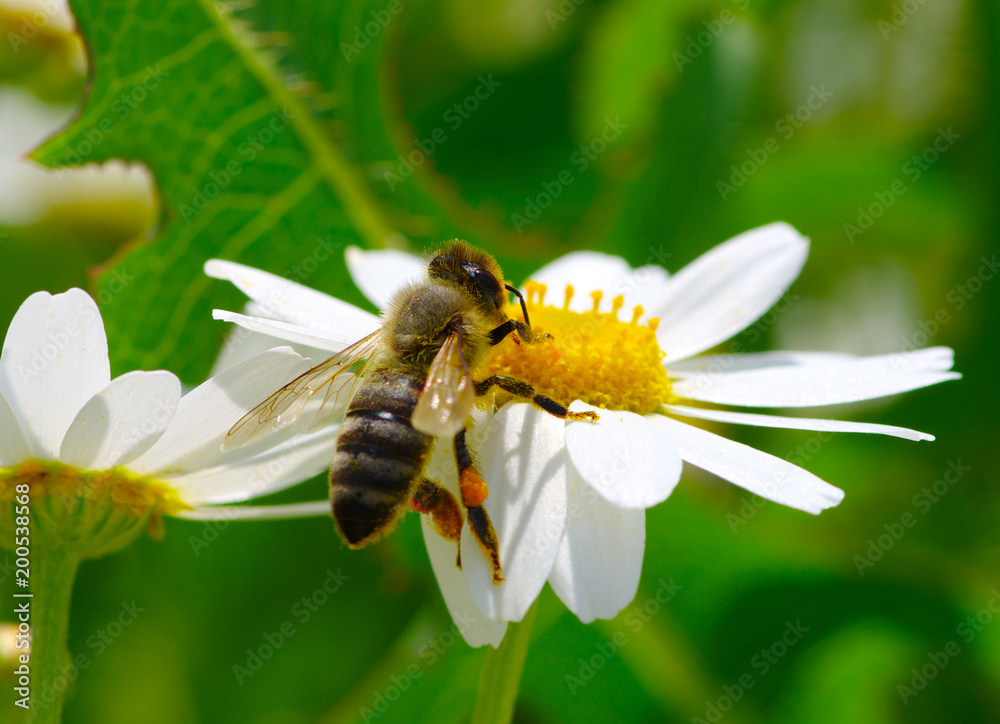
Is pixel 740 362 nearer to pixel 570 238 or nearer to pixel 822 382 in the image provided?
pixel 822 382

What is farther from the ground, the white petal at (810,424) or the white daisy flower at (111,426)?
the white daisy flower at (111,426)

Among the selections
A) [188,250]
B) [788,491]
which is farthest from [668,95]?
[788,491]

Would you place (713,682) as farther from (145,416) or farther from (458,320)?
(145,416)

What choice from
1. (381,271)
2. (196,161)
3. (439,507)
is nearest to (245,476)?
(439,507)

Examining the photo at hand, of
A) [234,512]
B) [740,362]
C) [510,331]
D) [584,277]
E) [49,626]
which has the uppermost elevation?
[49,626]

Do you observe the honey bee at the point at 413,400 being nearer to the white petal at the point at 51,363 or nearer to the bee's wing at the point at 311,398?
the bee's wing at the point at 311,398

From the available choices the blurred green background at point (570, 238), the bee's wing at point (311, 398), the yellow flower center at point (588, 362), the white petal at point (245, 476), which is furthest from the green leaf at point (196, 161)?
the yellow flower center at point (588, 362)
